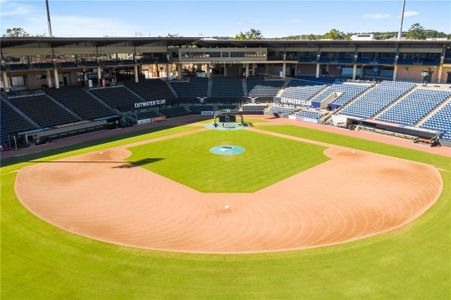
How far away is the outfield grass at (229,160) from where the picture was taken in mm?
33469

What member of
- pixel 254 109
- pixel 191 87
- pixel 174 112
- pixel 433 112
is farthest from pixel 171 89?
pixel 433 112

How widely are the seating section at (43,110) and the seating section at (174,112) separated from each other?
1788cm

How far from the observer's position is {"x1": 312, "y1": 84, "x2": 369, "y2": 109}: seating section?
213 ft

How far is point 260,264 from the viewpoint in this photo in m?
20.3

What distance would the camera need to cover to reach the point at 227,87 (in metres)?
78.9

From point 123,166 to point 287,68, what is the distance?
199 feet

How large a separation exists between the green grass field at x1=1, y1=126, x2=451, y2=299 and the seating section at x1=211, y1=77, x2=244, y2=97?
56.3m

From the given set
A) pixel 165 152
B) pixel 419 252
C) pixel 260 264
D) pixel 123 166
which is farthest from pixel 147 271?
pixel 165 152

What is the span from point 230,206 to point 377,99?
146 feet

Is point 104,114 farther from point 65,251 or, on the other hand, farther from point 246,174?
point 65,251

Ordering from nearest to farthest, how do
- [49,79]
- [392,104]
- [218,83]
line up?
[392,104]
[49,79]
[218,83]

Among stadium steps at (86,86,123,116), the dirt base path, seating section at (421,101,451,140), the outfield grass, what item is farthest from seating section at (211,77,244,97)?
the dirt base path

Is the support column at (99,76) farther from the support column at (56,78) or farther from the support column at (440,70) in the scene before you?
the support column at (440,70)

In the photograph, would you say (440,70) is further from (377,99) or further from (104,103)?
(104,103)
